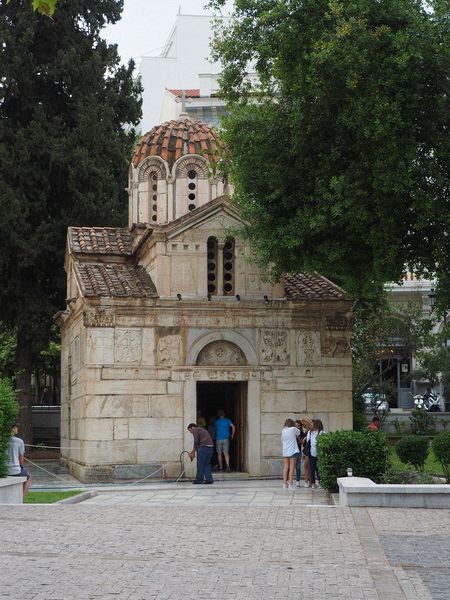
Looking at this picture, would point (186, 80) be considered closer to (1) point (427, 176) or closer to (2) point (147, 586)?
(1) point (427, 176)

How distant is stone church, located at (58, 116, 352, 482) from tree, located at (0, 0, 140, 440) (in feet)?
22.1

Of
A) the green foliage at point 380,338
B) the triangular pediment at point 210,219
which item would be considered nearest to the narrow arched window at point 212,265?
the triangular pediment at point 210,219

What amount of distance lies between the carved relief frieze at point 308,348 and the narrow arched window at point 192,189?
5181 mm

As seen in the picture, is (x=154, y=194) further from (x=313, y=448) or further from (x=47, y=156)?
(x=313, y=448)

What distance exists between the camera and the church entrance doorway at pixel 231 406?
26.4 meters

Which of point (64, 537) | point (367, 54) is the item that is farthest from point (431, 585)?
point (367, 54)

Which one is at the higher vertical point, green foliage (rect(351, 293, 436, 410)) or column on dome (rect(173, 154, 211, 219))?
column on dome (rect(173, 154, 211, 219))

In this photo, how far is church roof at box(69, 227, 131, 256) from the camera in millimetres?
29125

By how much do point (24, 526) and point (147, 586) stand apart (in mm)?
5083

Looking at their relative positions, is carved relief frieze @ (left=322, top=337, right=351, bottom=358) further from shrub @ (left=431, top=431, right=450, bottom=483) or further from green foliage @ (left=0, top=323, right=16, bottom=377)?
green foliage @ (left=0, top=323, right=16, bottom=377)

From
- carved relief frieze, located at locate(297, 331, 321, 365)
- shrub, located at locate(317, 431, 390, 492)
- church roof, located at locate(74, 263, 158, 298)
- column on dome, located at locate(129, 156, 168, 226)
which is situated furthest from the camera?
column on dome, located at locate(129, 156, 168, 226)

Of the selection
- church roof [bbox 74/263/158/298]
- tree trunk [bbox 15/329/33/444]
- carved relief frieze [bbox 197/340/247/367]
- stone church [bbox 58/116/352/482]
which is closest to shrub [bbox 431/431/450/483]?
stone church [bbox 58/116/352/482]

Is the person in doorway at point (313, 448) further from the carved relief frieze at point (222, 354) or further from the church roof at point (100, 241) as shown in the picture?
the church roof at point (100, 241)

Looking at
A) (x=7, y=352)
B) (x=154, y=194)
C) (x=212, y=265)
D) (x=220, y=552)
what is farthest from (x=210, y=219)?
(x=7, y=352)
